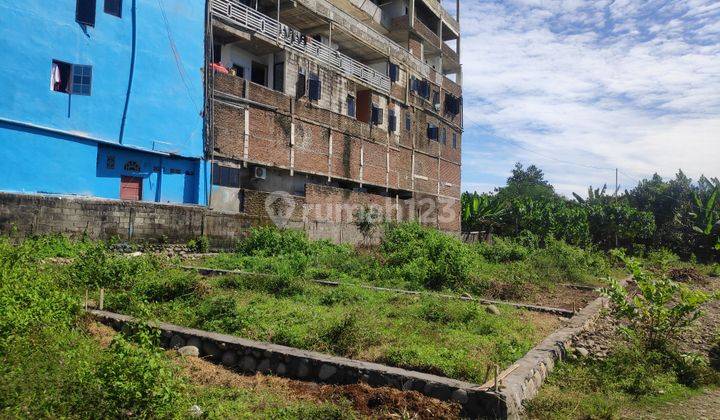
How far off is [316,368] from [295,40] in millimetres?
20353

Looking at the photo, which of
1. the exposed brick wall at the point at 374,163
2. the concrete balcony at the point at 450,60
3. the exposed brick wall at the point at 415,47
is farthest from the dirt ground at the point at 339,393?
the concrete balcony at the point at 450,60

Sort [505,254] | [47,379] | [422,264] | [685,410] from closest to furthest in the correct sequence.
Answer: [47,379]
[685,410]
[422,264]
[505,254]

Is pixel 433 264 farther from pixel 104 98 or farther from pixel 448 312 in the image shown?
pixel 104 98

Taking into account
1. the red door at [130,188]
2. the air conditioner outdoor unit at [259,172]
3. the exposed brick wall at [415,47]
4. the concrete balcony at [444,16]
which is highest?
the concrete balcony at [444,16]

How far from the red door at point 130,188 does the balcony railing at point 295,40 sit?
724cm

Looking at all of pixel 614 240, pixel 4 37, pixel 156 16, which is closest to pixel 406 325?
pixel 4 37

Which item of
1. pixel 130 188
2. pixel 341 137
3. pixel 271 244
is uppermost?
pixel 341 137

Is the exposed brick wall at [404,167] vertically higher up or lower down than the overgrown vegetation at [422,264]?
higher up

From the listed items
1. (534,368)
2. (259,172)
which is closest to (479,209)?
(259,172)

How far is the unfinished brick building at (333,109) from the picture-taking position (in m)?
20.7

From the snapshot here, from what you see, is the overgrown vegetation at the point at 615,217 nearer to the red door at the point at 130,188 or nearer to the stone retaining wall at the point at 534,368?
the red door at the point at 130,188

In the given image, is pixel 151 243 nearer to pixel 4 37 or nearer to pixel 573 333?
pixel 4 37

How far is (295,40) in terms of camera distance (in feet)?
77.7

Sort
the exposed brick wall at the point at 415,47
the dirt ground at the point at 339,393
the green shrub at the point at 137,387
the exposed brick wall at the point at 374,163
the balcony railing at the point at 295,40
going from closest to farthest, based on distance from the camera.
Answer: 1. the green shrub at the point at 137,387
2. the dirt ground at the point at 339,393
3. the balcony railing at the point at 295,40
4. the exposed brick wall at the point at 374,163
5. the exposed brick wall at the point at 415,47
